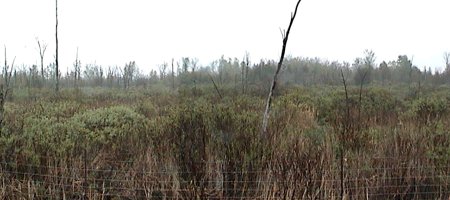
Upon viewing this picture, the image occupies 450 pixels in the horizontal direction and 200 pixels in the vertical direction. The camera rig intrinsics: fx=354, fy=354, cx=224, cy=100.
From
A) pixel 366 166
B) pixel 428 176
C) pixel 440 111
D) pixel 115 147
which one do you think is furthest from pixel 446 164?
pixel 440 111

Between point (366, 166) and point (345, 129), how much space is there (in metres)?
1.03

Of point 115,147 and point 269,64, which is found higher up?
point 269,64

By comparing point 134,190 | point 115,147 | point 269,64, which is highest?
point 269,64

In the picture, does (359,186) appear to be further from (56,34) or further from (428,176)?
(56,34)

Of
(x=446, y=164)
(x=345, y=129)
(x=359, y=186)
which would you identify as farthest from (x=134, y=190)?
(x=446, y=164)

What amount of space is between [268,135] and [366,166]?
137 cm

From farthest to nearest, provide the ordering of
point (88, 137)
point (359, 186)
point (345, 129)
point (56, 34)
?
point (56, 34)
point (88, 137)
point (345, 129)
point (359, 186)

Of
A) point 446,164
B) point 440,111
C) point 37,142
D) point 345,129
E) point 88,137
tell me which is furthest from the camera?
point 440,111

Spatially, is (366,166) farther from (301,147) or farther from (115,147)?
(115,147)

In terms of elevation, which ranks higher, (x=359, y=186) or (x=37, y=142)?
(x=37, y=142)

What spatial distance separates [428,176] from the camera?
14.3ft

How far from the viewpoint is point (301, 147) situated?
4629 millimetres

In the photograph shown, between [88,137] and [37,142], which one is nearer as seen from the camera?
[37,142]

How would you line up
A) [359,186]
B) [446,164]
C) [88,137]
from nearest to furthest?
[359,186] < [446,164] < [88,137]
